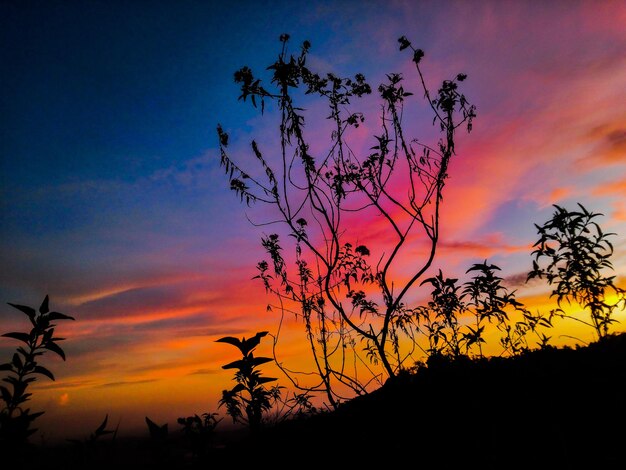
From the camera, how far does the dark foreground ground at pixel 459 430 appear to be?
254 centimetres

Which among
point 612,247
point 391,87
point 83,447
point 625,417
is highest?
point 391,87

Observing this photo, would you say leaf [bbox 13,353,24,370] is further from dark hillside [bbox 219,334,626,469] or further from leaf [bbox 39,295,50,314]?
dark hillside [bbox 219,334,626,469]

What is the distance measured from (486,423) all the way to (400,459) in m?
0.87

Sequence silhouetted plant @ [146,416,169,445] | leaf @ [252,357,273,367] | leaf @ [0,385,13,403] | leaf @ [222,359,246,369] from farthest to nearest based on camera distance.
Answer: leaf @ [252,357,273,367] → leaf @ [222,359,246,369] → leaf @ [0,385,13,403] → silhouetted plant @ [146,416,169,445]

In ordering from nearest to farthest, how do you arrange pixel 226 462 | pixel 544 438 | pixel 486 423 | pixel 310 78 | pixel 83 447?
pixel 83 447 → pixel 544 438 → pixel 486 423 → pixel 226 462 → pixel 310 78

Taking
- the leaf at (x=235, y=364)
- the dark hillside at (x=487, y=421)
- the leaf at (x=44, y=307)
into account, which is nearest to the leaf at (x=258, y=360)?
the leaf at (x=235, y=364)

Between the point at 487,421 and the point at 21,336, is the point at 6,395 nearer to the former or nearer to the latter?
the point at 21,336

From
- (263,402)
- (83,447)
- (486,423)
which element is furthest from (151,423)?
(486,423)

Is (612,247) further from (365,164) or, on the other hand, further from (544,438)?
(365,164)

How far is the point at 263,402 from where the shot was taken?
9.60 ft

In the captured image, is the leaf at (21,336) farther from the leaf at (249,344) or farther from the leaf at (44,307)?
the leaf at (249,344)

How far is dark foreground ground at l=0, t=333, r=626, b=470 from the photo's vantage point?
2545mm

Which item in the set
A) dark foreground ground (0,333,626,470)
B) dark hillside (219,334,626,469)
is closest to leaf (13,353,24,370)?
dark foreground ground (0,333,626,470)

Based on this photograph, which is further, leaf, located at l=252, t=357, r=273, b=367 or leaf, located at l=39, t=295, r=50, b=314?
leaf, located at l=252, t=357, r=273, b=367
